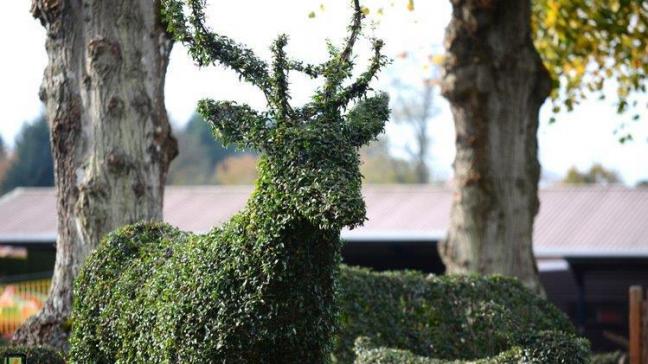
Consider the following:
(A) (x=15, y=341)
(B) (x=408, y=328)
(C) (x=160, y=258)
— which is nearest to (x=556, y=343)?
(B) (x=408, y=328)

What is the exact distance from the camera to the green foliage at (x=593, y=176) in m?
51.6

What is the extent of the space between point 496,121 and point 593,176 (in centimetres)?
3906

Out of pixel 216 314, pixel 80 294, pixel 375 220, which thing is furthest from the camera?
pixel 375 220

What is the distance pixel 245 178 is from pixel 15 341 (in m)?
53.4

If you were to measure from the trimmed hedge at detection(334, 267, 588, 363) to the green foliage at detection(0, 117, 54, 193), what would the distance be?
45.2 m

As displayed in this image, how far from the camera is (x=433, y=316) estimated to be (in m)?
11.3

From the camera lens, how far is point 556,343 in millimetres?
8953

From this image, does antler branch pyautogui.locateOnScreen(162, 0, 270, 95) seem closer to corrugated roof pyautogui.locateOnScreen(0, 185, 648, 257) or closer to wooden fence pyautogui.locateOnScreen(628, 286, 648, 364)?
wooden fence pyautogui.locateOnScreen(628, 286, 648, 364)

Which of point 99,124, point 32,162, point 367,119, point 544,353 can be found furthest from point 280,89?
point 32,162

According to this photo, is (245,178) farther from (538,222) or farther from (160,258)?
(160,258)

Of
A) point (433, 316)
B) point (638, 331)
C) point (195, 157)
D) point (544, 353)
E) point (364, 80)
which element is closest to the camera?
point (364, 80)

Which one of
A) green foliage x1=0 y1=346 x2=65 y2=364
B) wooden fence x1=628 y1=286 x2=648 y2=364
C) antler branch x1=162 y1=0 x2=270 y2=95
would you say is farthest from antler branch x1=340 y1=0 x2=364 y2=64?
wooden fence x1=628 y1=286 x2=648 y2=364

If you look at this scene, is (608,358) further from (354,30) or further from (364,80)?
(364,80)

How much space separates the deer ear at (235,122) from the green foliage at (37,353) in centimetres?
356
